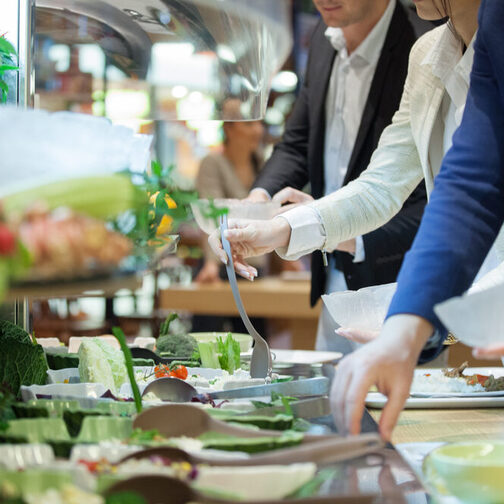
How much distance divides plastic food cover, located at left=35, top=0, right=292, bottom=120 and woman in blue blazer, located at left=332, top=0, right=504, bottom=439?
0.73 metres

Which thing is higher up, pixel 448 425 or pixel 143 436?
pixel 143 436

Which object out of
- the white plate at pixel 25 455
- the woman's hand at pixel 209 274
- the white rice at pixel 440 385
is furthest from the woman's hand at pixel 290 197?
the woman's hand at pixel 209 274

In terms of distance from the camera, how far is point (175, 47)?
6.21 ft

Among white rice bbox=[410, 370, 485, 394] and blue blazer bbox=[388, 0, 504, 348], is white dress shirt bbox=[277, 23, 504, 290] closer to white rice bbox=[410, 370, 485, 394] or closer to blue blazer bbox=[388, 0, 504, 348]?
white rice bbox=[410, 370, 485, 394]

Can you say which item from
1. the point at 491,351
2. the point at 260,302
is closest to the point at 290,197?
the point at 491,351

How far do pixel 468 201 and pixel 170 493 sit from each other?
0.60 metres

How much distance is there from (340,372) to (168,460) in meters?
0.27

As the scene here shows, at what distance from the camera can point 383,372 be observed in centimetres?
97

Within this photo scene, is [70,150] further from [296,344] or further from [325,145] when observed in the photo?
[296,344]

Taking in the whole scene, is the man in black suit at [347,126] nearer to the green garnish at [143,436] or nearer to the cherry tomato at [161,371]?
the cherry tomato at [161,371]

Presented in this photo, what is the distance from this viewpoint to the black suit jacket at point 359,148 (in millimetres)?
2469

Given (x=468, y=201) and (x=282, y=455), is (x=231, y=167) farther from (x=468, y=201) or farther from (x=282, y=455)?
(x=282, y=455)

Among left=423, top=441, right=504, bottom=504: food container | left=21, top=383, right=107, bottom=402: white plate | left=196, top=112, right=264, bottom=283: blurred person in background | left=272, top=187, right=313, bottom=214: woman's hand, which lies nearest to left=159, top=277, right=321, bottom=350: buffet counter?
left=196, top=112, right=264, bottom=283: blurred person in background

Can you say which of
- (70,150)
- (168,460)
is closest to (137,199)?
(70,150)
